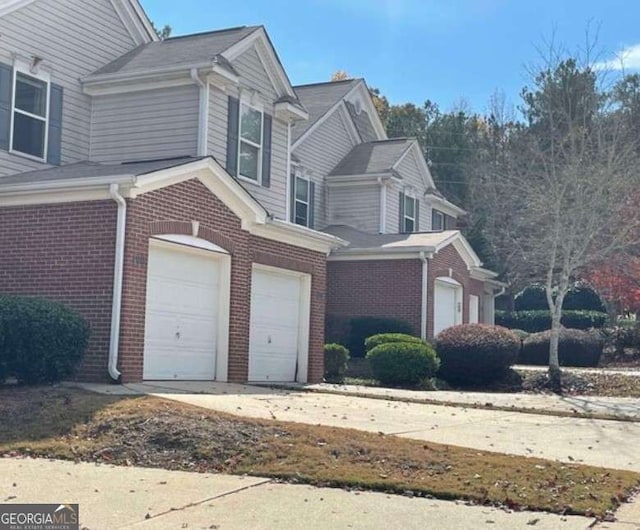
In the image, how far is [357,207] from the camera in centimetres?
2845

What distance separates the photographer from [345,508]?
6824 millimetres

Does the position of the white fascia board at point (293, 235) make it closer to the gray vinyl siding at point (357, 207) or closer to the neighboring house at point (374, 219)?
the neighboring house at point (374, 219)

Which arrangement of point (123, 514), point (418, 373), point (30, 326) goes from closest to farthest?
point (123, 514) < point (30, 326) < point (418, 373)

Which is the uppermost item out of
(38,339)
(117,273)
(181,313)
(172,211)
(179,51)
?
(179,51)

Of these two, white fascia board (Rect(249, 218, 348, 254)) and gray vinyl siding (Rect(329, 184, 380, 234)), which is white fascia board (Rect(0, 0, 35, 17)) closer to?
white fascia board (Rect(249, 218, 348, 254))

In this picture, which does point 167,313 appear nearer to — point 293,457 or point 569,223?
point 293,457

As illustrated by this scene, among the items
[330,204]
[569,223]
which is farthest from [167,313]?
[330,204]

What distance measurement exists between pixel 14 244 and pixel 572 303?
3482 cm

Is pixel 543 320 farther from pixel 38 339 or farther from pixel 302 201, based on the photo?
pixel 38 339

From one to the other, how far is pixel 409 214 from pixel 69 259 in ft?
61.0

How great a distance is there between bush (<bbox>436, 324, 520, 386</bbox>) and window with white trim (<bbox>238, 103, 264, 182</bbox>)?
20.1 feet

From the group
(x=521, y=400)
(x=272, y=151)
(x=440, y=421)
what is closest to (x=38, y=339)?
(x=440, y=421)

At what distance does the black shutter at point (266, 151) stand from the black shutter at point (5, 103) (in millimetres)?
6109

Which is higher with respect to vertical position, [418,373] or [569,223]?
[569,223]
